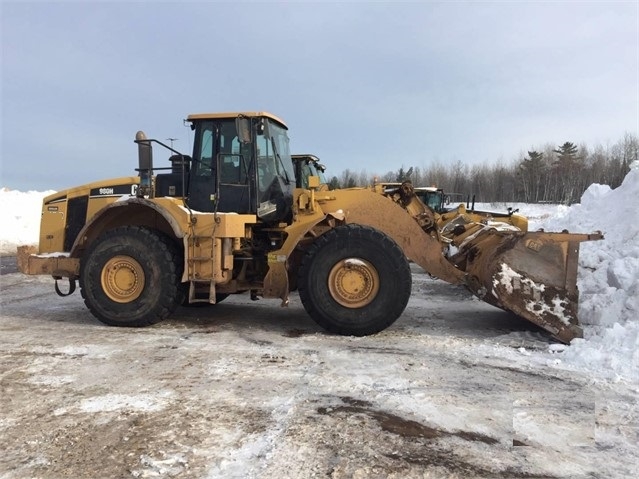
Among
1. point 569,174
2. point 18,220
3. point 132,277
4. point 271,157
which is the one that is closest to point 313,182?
point 271,157

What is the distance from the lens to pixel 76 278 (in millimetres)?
6805

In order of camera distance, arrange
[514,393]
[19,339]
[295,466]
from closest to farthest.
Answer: [295,466] → [514,393] → [19,339]

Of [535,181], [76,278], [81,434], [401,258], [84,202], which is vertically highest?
[535,181]

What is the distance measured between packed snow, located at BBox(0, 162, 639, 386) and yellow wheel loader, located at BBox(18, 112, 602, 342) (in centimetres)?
43

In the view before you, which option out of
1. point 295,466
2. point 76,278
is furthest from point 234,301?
point 295,466

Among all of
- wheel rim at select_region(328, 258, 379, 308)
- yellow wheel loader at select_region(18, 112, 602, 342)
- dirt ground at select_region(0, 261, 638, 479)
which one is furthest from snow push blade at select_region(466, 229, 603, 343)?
wheel rim at select_region(328, 258, 379, 308)

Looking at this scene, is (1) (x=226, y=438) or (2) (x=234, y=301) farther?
(2) (x=234, y=301)

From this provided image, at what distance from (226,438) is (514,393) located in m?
2.36

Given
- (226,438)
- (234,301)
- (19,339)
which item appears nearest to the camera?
(226,438)

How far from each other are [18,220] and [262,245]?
751 inches

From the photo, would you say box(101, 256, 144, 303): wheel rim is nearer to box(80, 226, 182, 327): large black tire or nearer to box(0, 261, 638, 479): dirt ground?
box(80, 226, 182, 327): large black tire

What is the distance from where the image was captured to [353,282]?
591 centimetres

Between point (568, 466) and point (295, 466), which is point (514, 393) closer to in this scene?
point (568, 466)

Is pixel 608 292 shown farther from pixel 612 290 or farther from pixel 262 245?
pixel 262 245
